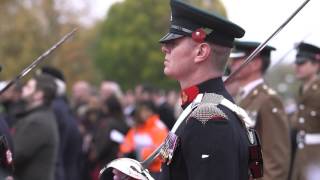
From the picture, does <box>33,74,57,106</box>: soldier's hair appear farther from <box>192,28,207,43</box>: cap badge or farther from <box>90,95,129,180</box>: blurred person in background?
<box>192,28,207,43</box>: cap badge

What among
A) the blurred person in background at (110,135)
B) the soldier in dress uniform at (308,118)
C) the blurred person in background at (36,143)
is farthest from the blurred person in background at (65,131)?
the soldier in dress uniform at (308,118)

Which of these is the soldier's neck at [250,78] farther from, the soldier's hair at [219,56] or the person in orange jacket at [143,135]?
the person in orange jacket at [143,135]

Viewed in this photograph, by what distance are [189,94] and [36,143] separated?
12.0 ft

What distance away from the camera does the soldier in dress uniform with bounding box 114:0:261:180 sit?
3209 millimetres

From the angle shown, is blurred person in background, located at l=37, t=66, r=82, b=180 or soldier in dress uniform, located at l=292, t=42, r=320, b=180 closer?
soldier in dress uniform, located at l=292, t=42, r=320, b=180

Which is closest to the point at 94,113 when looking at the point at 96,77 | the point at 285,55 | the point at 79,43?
the point at 285,55

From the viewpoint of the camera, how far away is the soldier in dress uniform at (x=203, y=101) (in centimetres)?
321

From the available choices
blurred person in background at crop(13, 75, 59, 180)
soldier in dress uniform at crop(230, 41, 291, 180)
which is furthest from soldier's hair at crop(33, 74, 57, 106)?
soldier in dress uniform at crop(230, 41, 291, 180)

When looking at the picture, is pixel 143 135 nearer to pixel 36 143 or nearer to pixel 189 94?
pixel 36 143

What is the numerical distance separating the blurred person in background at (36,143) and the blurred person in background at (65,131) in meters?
1.22

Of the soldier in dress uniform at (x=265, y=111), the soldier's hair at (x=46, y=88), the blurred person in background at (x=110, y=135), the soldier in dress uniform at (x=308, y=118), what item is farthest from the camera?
the blurred person in background at (x=110, y=135)

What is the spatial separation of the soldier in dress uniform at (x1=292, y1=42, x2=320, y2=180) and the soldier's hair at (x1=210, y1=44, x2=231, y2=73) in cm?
321

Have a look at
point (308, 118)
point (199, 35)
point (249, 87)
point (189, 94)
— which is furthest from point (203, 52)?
point (308, 118)

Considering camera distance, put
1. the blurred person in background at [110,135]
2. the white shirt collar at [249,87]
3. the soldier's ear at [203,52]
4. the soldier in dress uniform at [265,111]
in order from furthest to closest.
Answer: the blurred person in background at [110,135] → the white shirt collar at [249,87] → the soldier in dress uniform at [265,111] → the soldier's ear at [203,52]
